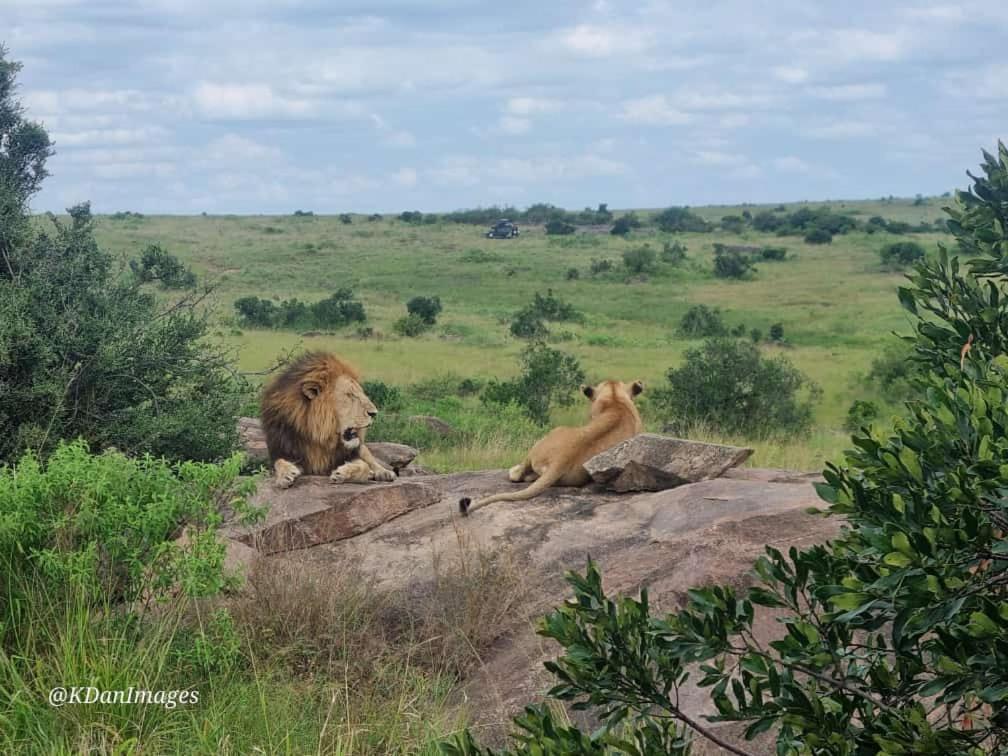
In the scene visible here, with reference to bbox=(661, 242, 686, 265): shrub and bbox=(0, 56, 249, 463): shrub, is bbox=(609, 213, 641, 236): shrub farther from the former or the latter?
Result: bbox=(0, 56, 249, 463): shrub

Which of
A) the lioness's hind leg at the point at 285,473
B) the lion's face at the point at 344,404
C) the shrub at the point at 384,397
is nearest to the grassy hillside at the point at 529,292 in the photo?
the shrub at the point at 384,397

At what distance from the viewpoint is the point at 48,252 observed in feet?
30.4

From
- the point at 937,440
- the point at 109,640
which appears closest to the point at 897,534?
the point at 937,440

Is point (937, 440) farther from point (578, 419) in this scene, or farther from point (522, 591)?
point (578, 419)

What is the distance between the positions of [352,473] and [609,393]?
2.10 meters

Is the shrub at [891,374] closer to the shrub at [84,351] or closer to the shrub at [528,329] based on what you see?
the shrub at [528,329]

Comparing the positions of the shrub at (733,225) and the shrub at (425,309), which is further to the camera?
the shrub at (733,225)

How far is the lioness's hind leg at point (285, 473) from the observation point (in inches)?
321

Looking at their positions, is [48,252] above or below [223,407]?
above

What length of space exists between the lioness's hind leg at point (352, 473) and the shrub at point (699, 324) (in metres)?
25.6

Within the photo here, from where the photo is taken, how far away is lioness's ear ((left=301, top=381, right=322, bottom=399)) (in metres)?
8.48

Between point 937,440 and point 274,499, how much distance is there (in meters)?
6.04

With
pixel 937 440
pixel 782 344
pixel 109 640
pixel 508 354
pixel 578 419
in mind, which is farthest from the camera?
pixel 782 344

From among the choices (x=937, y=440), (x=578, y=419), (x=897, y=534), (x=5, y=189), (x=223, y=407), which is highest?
(x=5, y=189)
